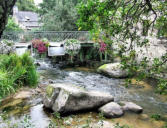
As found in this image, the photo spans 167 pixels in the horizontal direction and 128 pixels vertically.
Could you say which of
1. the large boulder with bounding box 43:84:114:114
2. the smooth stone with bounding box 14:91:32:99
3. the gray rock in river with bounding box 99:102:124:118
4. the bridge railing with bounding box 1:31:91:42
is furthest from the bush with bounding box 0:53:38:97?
the bridge railing with bounding box 1:31:91:42

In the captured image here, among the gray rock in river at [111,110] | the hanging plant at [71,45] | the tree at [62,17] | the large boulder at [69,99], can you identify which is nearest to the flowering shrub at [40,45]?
the hanging plant at [71,45]

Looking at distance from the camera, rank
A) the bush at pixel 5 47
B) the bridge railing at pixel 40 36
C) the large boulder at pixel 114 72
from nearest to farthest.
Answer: the large boulder at pixel 114 72 → the bush at pixel 5 47 → the bridge railing at pixel 40 36

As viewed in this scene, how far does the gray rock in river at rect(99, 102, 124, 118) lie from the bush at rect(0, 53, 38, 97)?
3193 mm

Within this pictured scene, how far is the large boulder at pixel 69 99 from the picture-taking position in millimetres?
5160

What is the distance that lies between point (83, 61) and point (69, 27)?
12.3 feet

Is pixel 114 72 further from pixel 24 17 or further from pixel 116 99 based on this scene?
pixel 24 17

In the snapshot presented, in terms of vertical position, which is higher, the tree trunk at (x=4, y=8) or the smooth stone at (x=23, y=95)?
the tree trunk at (x=4, y=8)

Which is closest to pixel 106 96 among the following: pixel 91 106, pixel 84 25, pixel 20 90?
pixel 91 106

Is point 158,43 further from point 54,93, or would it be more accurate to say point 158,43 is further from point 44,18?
point 44,18

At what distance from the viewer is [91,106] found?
18.2 ft

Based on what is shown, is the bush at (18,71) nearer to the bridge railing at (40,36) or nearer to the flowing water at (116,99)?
the flowing water at (116,99)

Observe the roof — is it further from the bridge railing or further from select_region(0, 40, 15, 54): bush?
select_region(0, 40, 15, 54): bush

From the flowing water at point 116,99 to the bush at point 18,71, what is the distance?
33.8 inches

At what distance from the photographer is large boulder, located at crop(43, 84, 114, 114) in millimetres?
5160
